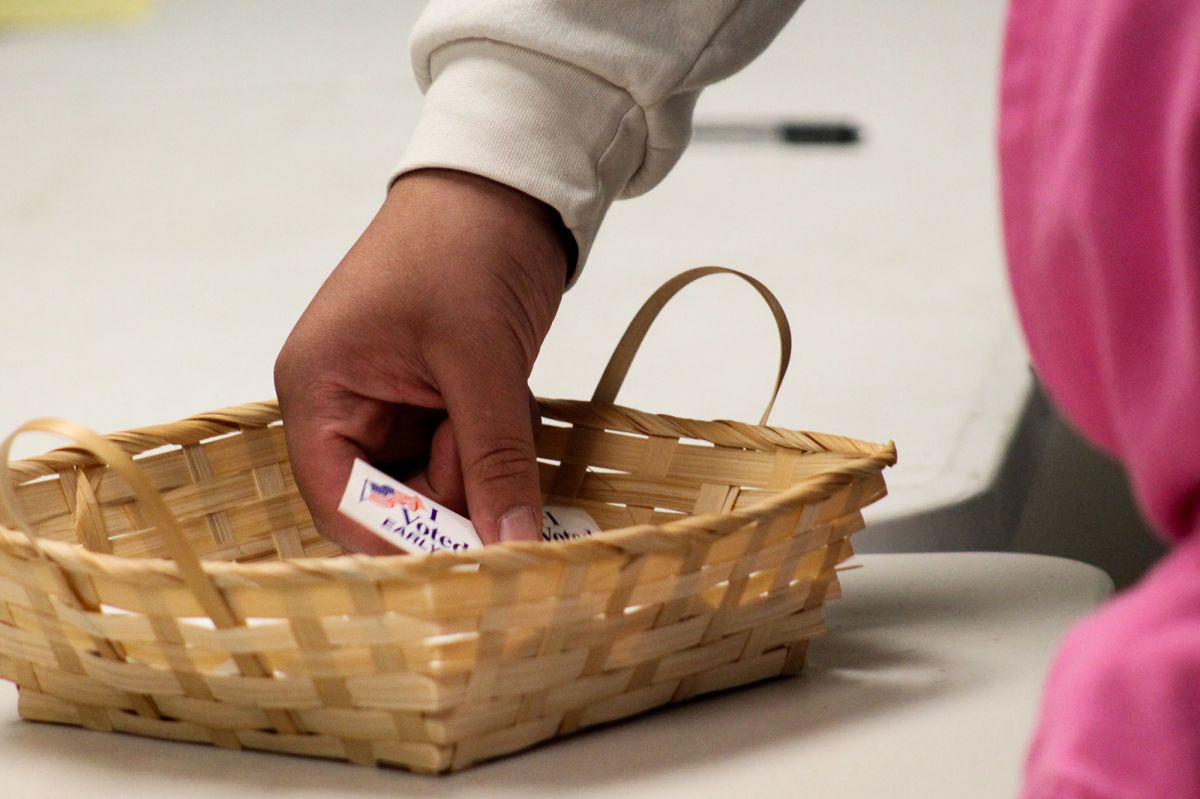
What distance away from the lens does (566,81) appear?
0.65 m

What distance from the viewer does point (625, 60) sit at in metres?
0.64

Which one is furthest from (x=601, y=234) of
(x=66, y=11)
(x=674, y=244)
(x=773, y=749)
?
(x=66, y=11)

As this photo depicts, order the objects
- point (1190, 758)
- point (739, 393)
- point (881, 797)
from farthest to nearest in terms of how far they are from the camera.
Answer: point (739, 393) < point (881, 797) < point (1190, 758)

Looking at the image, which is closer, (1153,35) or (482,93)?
(1153,35)

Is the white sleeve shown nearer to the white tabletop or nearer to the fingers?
the fingers

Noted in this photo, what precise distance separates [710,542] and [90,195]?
118 cm

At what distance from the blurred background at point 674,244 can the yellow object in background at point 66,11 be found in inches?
5.2

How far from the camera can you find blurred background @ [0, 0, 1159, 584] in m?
0.88

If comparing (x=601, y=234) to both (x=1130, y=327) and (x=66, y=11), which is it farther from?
(x=66, y=11)

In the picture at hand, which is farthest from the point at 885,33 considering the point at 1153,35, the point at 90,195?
the point at 1153,35

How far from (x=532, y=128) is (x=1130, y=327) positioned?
1.32 ft

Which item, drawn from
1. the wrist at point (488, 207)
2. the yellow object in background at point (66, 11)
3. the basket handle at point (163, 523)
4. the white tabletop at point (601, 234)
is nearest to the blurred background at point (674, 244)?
the white tabletop at point (601, 234)

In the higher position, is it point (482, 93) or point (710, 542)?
point (482, 93)

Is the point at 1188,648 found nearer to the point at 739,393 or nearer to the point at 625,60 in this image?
the point at 625,60
